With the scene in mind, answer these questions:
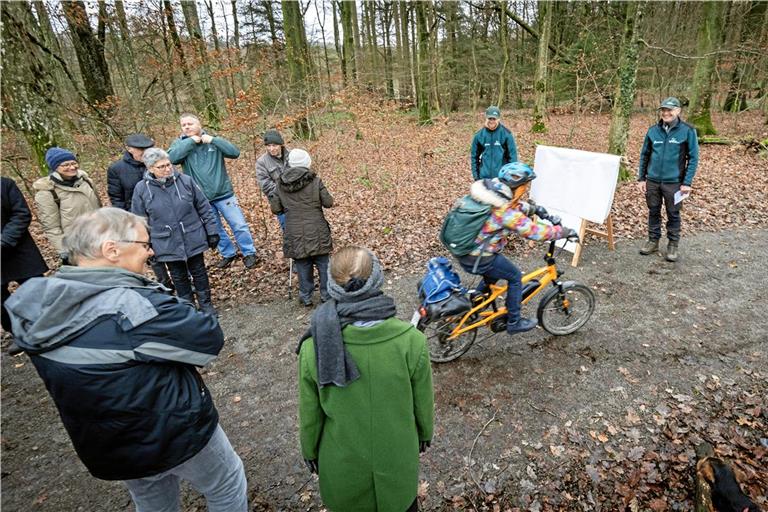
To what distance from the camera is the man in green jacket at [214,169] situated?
5.74 metres

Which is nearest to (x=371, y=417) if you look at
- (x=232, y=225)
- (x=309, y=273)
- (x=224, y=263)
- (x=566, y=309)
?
(x=566, y=309)

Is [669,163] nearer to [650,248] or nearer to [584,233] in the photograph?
[650,248]

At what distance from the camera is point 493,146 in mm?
6480

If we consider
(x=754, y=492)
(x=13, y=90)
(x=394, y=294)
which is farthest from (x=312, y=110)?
(x=754, y=492)

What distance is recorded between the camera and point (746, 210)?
780cm

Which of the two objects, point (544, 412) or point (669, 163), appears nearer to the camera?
point (544, 412)

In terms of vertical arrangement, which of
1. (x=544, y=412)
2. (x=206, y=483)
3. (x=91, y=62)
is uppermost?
(x=91, y=62)

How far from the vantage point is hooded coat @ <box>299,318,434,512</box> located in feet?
5.98

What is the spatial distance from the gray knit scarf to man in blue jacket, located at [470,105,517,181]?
17.3 ft

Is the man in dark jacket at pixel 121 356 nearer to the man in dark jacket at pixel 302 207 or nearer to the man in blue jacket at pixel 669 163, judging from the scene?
the man in dark jacket at pixel 302 207

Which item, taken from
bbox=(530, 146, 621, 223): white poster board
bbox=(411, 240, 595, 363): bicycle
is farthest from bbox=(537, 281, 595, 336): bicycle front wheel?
bbox=(530, 146, 621, 223): white poster board

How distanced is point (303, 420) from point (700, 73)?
17.4 m

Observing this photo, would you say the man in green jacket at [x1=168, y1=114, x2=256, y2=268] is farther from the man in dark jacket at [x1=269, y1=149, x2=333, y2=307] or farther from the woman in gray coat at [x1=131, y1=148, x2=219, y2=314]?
the man in dark jacket at [x1=269, y1=149, x2=333, y2=307]

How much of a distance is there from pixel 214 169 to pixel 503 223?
14.9 feet
